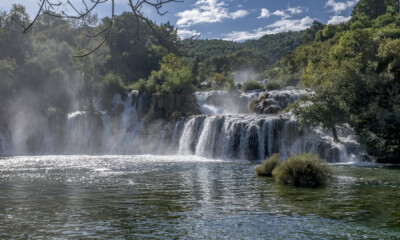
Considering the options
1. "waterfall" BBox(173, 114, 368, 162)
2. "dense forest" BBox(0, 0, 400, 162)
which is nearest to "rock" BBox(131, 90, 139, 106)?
"dense forest" BBox(0, 0, 400, 162)

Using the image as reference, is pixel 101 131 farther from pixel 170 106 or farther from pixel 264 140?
pixel 264 140

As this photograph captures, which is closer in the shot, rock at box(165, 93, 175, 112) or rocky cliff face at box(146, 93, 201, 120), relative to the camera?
rocky cliff face at box(146, 93, 201, 120)

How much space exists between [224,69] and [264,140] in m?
75.1

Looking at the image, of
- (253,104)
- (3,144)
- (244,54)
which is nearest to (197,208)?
(253,104)

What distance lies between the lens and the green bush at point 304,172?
20.3 m

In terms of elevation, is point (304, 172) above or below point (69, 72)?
below

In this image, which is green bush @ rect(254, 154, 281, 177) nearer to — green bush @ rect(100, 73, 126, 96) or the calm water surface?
the calm water surface

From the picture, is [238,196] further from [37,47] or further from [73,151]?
[37,47]

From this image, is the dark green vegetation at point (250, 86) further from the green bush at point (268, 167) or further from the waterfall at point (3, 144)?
the green bush at point (268, 167)

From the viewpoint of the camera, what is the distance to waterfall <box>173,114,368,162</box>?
113 ft

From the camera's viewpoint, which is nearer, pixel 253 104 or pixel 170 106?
pixel 253 104

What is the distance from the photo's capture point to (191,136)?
43906 millimetres

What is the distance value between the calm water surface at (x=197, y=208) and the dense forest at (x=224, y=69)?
5.79 m

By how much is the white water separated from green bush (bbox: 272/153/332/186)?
45.6 feet
